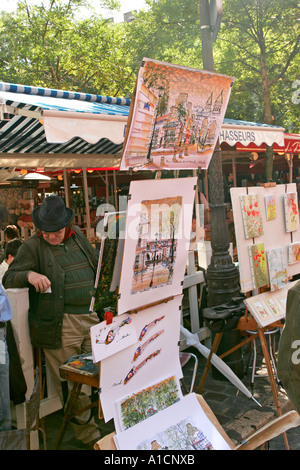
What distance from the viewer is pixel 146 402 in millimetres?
2814

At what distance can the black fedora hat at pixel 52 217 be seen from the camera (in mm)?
3344

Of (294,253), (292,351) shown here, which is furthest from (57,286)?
(294,253)

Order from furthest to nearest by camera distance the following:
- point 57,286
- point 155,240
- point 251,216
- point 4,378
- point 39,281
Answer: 1. point 251,216
2. point 57,286
3. point 39,281
4. point 155,240
5. point 4,378

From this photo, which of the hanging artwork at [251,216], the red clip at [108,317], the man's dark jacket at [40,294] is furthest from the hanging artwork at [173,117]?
the man's dark jacket at [40,294]

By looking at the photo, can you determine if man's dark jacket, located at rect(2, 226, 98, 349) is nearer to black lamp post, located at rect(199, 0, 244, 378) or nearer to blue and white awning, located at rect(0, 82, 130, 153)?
blue and white awning, located at rect(0, 82, 130, 153)

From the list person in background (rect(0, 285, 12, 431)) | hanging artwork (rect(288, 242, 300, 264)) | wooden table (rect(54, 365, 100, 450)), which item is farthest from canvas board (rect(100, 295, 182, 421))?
hanging artwork (rect(288, 242, 300, 264))

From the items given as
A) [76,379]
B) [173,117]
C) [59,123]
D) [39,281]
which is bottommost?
[76,379]

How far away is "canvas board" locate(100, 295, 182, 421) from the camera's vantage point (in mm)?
2637

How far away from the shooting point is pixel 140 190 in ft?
8.45

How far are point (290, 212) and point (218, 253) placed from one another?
0.81 metres

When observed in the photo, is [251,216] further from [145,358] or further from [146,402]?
[146,402]

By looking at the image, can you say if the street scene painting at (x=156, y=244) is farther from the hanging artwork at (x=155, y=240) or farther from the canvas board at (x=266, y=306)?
the canvas board at (x=266, y=306)

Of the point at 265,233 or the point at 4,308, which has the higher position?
the point at 265,233
